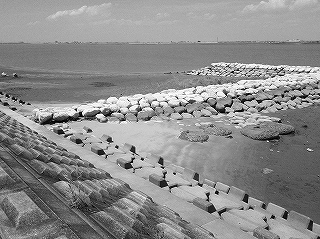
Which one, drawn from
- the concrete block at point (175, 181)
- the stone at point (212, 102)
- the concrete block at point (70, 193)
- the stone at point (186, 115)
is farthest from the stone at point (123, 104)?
the concrete block at point (70, 193)

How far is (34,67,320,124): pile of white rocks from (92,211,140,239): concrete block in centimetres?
860

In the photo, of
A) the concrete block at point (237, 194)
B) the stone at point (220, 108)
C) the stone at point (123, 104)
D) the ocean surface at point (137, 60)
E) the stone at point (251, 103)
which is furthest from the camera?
the ocean surface at point (137, 60)

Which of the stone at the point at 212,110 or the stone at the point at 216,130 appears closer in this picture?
the stone at the point at 216,130

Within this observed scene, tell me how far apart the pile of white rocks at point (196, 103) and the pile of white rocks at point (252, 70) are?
35.3 feet

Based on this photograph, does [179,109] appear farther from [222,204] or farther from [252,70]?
[252,70]

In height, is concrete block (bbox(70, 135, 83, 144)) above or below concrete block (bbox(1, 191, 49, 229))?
below

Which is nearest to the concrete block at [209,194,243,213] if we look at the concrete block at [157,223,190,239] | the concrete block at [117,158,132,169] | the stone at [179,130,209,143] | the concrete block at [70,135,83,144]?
the concrete block at [117,158,132,169]

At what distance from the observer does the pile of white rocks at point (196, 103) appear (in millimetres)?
11047

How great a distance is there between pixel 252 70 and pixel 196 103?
2049 cm

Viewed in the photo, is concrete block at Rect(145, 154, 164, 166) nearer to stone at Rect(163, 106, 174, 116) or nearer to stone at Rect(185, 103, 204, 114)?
stone at Rect(163, 106, 174, 116)

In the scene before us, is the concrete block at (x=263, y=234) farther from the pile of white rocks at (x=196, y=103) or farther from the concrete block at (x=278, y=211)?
the pile of white rocks at (x=196, y=103)

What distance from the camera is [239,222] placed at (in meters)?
4.09

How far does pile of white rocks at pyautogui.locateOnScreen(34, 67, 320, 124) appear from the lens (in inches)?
435

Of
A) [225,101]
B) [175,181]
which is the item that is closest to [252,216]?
[175,181]
